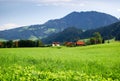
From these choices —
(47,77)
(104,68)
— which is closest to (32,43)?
(104,68)

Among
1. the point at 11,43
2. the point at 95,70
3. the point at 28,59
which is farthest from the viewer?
the point at 11,43

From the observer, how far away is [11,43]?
524ft

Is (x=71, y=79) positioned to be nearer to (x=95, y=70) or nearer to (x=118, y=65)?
(x=95, y=70)

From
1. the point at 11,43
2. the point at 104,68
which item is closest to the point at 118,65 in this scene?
the point at 104,68

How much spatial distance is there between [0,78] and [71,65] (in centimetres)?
1494

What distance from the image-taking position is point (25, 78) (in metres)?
15.0

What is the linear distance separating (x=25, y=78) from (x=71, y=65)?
14.7 m

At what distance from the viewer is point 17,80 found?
1466 cm

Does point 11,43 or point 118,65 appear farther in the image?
point 11,43

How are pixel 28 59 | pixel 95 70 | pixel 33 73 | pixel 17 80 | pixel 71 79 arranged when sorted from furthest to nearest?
pixel 28 59
pixel 95 70
pixel 33 73
pixel 71 79
pixel 17 80

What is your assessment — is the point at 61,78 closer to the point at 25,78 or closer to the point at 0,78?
the point at 25,78

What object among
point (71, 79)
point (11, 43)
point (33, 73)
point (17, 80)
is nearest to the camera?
point (17, 80)

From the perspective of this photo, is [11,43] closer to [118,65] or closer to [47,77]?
[118,65]

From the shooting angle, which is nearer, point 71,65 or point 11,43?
point 71,65
